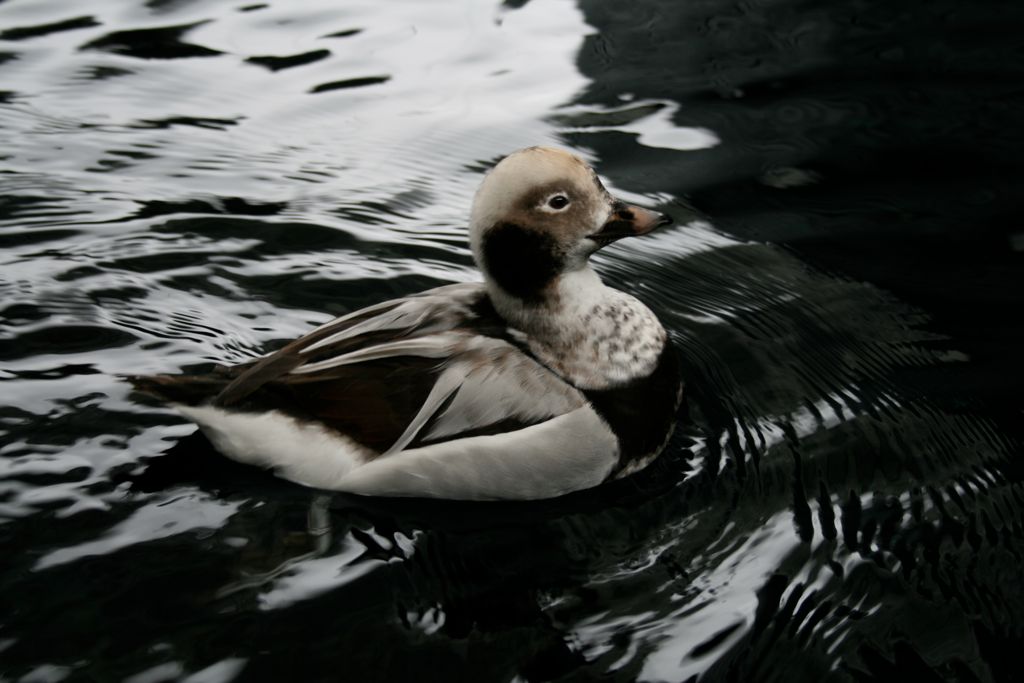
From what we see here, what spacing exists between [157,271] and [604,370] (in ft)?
5.79

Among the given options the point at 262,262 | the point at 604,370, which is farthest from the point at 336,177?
the point at 604,370

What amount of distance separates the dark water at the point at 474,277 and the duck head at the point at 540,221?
616 millimetres

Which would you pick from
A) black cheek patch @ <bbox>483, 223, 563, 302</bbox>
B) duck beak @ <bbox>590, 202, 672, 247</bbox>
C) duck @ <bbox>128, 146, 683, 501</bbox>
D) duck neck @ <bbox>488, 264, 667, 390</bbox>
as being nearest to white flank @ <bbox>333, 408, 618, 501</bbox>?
duck @ <bbox>128, 146, 683, 501</bbox>

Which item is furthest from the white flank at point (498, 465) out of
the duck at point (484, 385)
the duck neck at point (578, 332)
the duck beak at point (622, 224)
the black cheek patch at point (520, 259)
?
the duck beak at point (622, 224)

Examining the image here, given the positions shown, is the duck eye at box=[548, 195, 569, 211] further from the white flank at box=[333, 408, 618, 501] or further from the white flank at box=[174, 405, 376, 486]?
the white flank at box=[174, 405, 376, 486]

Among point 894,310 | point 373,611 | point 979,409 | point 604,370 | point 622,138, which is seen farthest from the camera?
point 622,138

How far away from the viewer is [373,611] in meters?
2.95

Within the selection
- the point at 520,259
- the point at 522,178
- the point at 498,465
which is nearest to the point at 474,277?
the point at 520,259

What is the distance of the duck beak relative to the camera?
Answer: 3488 millimetres

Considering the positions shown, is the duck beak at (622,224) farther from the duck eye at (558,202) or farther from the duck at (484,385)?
the duck eye at (558,202)

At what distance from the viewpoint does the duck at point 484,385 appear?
130 inches

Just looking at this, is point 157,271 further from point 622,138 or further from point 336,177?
point 622,138

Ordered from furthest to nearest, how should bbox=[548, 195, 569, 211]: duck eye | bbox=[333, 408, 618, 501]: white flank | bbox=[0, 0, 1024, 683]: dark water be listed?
1. bbox=[548, 195, 569, 211]: duck eye
2. bbox=[333, 408, 618, 501]: white flank
3. bbox=[0, 0, 1024, 683]: dark water

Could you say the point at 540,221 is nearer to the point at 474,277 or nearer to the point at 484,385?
the point at 484,385
